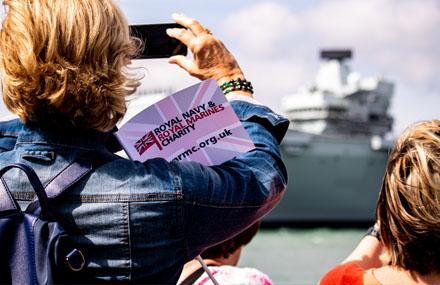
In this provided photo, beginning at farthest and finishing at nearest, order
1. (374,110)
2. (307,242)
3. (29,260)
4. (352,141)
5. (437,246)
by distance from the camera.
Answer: (374,110) → (352,141) → (307,242) → (437,246) → (29,260)

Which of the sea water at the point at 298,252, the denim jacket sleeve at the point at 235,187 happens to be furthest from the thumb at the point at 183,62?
the sea water at the point at 298,252

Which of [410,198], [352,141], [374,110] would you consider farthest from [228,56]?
[374,110]

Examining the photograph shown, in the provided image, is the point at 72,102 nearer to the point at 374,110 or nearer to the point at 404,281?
the point at 404,281

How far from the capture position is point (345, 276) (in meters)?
1.59

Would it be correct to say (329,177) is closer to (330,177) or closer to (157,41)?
(330,177)

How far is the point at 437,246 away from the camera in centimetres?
152

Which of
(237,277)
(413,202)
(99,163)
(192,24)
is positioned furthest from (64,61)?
(237,277)

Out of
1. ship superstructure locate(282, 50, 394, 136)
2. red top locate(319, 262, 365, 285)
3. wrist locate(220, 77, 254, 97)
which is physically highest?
wrist locate(220, 77, 254, 97)

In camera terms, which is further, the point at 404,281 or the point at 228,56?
the point at 404,281

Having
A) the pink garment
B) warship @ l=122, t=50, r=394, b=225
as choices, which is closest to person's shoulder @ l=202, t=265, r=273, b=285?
the pink garment

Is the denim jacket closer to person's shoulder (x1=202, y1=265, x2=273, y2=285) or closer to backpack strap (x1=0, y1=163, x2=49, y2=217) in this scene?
backpack strap (x1=0, y1=163, x2=49, y2=217)

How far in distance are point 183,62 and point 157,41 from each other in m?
0.07

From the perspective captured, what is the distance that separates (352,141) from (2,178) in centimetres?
3464

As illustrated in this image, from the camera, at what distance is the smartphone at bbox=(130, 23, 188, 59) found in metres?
1.40
